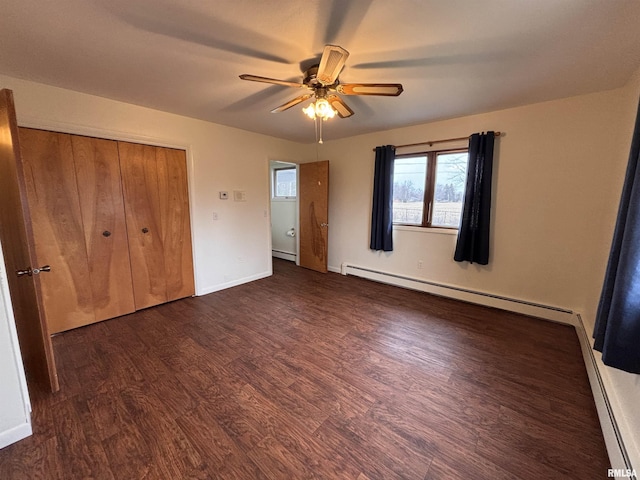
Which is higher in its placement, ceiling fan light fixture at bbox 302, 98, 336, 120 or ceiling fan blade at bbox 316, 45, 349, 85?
ceiling fan blade at bbox 316, 45, 349, 85

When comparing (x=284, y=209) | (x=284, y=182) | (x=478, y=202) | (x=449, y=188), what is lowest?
(x=284, y=209)

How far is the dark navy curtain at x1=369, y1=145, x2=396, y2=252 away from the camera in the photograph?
3666 millimetres

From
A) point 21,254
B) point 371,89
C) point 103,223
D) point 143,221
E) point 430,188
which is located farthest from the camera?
point 430,188

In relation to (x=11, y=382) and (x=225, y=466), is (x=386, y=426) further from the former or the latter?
(x=11, y=382)

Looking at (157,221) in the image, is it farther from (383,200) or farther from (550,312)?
(550,312)

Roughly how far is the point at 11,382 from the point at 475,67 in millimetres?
3627

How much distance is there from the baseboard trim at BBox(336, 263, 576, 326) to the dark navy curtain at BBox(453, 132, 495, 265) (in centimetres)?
47

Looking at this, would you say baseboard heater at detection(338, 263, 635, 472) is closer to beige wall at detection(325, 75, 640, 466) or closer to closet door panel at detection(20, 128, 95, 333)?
beige wall at detection(325, 75, 640, 466)

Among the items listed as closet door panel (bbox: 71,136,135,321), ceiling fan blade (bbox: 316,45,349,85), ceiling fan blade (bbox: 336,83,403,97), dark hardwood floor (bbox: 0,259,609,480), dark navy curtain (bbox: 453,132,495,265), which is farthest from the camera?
dark navy curtain (bbox: 453,132,495,265)

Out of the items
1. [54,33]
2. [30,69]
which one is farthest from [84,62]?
[30,69]

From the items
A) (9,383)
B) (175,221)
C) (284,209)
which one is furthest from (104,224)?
(284,209)

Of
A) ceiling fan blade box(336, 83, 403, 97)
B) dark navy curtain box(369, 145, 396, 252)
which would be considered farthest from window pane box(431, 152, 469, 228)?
ceiling fan blade box(336, 83, 403, 97)

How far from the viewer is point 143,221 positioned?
2.93 meters

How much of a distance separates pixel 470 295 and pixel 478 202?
1.20 meters
